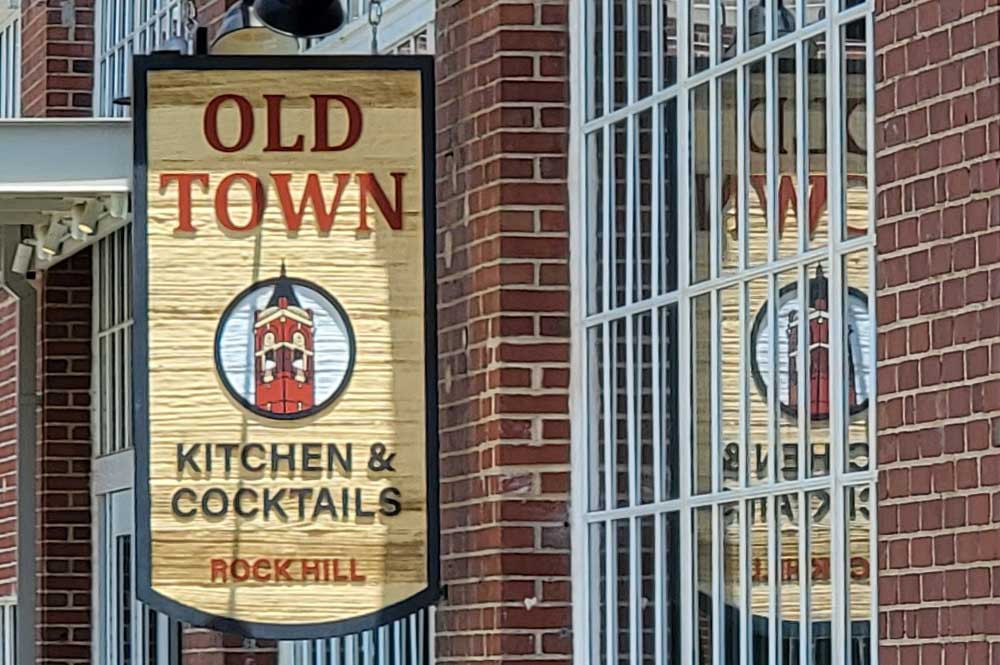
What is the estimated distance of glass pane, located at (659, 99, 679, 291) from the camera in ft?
25.9

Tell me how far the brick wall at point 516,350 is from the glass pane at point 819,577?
1606 mm

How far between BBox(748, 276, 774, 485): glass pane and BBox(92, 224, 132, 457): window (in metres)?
5.83

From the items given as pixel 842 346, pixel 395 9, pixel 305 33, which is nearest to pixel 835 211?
pixel 842 346

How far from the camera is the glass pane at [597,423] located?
8312 millimetres

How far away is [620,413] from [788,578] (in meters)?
1.27

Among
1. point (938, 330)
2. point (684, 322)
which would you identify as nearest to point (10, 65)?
point (684, 322)

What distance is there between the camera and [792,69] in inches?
283

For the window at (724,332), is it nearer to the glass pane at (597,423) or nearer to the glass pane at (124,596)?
the glass pane at (597,423)

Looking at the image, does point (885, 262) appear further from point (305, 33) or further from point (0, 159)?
point (0, 159)

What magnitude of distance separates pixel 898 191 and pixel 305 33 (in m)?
2.87

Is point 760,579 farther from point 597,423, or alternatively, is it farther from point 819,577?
point 597,423

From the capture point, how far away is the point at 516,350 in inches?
331

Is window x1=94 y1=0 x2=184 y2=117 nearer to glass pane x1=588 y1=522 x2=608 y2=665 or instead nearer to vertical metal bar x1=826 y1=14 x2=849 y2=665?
glass pane x1=588 y1=522 x2=608 y2=665

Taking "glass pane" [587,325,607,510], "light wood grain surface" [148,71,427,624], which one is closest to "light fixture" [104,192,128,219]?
"light wood grain surface" [148,71,427,624]
